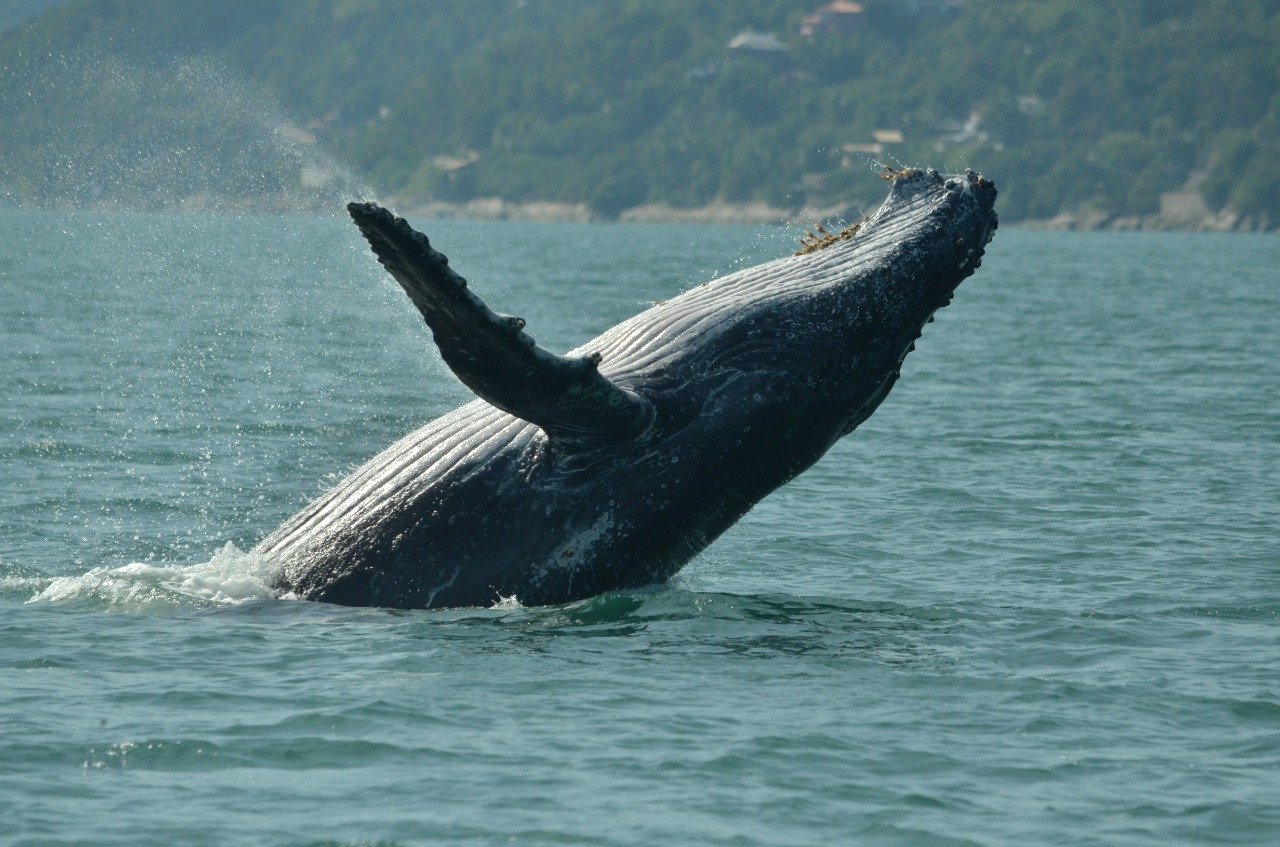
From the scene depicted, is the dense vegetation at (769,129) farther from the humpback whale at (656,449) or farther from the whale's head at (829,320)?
the humpback whale at (656,449)

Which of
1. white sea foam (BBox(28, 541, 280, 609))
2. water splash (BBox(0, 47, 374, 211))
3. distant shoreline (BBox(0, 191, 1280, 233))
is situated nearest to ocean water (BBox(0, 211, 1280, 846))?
white sea foam (BBox(28, 541, 280, 609))

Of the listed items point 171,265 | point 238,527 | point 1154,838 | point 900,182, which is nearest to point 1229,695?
point 1154,838

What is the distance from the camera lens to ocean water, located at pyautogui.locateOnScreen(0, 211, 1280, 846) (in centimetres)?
852

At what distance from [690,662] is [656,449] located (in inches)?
49.6

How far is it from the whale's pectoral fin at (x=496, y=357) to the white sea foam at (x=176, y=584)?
2.53 meters

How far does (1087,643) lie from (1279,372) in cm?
2366

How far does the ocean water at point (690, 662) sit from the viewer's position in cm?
852

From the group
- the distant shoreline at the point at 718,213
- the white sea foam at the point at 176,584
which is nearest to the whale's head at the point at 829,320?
the white sea foam at the point at 176,584

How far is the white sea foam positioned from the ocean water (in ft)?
0.12

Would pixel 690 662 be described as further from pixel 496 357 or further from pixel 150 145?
pixel 150 145

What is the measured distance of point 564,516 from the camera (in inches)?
426

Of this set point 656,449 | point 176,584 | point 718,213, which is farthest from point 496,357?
point 718,213

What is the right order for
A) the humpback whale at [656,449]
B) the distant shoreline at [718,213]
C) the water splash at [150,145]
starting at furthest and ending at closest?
the distant shoreline at [718,213], the water splash at [150,145], the humpback whale at [656,449]

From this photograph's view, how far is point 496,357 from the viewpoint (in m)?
9.27
